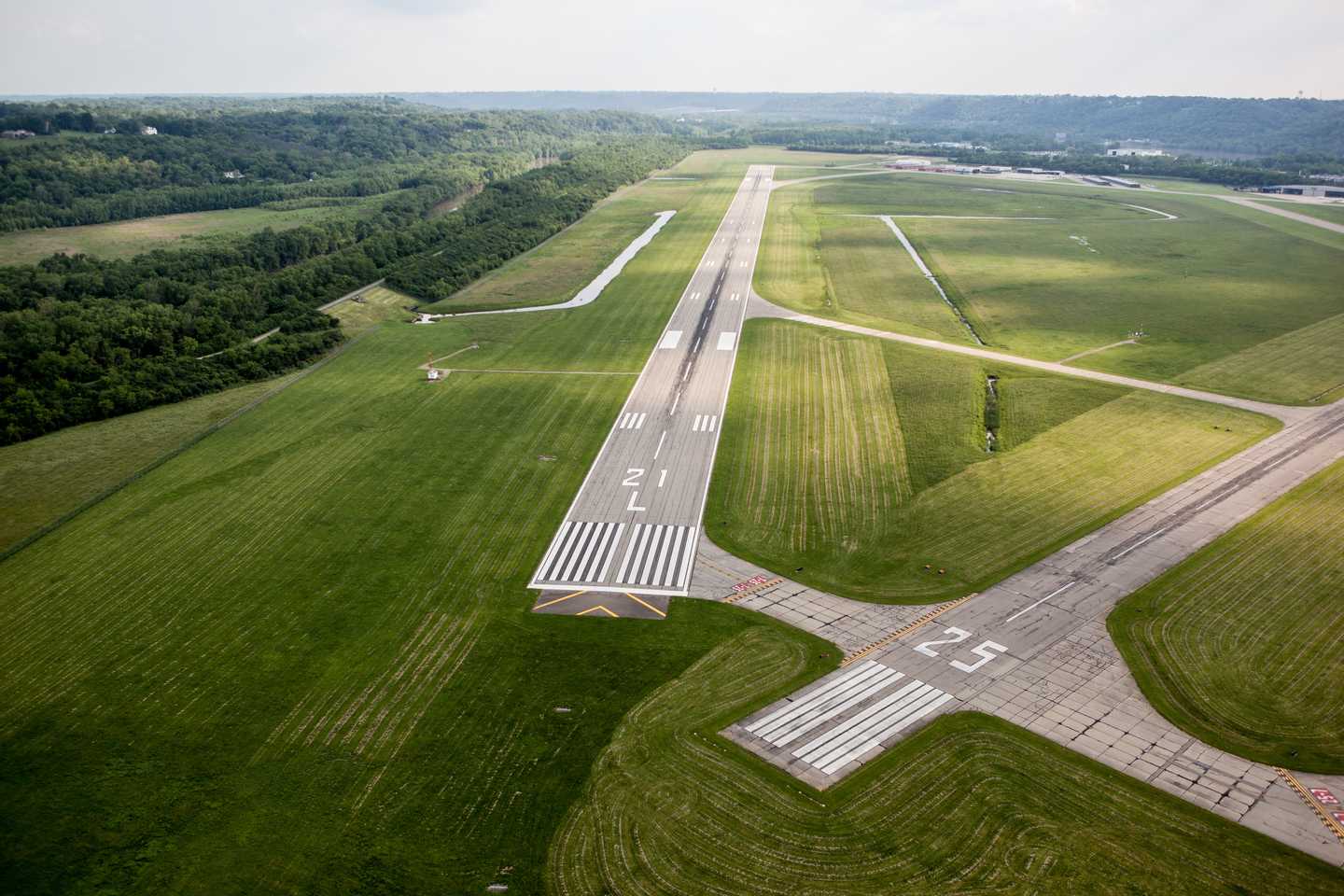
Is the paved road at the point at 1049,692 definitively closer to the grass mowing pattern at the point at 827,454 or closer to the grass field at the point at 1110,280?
the grass mowing pattern at the point at 827,454

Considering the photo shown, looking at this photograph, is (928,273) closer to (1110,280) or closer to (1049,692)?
(1110,280)

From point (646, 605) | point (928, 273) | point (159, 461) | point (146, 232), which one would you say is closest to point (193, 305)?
point (159, 461)

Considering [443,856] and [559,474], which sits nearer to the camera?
[443,856]

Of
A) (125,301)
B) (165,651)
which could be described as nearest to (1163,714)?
(165,651)

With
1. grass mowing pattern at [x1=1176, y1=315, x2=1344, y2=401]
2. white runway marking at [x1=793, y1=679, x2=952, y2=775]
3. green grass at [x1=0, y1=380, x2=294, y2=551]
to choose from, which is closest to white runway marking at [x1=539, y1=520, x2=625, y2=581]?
white runway marking at [x1=793, y1=679, x2=952, y2=775]

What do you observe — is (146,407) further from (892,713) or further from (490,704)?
(892,713)

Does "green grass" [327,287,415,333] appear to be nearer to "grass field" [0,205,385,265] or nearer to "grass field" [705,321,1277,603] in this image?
"grass field" [705,321,1277,603]
